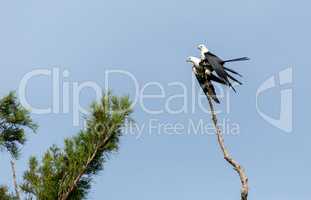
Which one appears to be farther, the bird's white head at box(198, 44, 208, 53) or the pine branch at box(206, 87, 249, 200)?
Result: the bird's white head at box(198, 44, 208, 53)

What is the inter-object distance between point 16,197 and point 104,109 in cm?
152

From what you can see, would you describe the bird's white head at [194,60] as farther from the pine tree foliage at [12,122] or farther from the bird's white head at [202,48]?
the pine tree foliage at [12,122]

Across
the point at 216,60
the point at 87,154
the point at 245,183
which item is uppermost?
the point at 216,60

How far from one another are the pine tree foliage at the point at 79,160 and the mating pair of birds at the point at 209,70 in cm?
250

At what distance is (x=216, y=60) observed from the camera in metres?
9.93

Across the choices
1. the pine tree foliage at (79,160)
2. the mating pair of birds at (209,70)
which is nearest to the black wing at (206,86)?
the mating pair of birds at (209,70)

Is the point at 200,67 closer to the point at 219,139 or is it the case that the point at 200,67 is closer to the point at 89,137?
the point at 219,139

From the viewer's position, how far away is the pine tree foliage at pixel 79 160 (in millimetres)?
7191

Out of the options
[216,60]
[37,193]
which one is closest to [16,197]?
[37,193]

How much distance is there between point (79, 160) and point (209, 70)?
3727mm

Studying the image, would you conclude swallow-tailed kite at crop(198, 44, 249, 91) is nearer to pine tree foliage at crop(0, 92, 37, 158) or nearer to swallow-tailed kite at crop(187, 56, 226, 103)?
swallow-tailed kite at crop(187, 56, 226, 103)

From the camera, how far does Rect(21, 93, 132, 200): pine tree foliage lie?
7.19m

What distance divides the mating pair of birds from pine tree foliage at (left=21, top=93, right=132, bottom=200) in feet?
8.21

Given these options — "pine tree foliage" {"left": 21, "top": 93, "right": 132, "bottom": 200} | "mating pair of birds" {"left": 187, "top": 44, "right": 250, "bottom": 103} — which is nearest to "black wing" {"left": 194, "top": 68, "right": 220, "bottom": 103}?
"mating pair of birds" {"left": 187, "top": 44, "right": 250, "bottom": 103}
